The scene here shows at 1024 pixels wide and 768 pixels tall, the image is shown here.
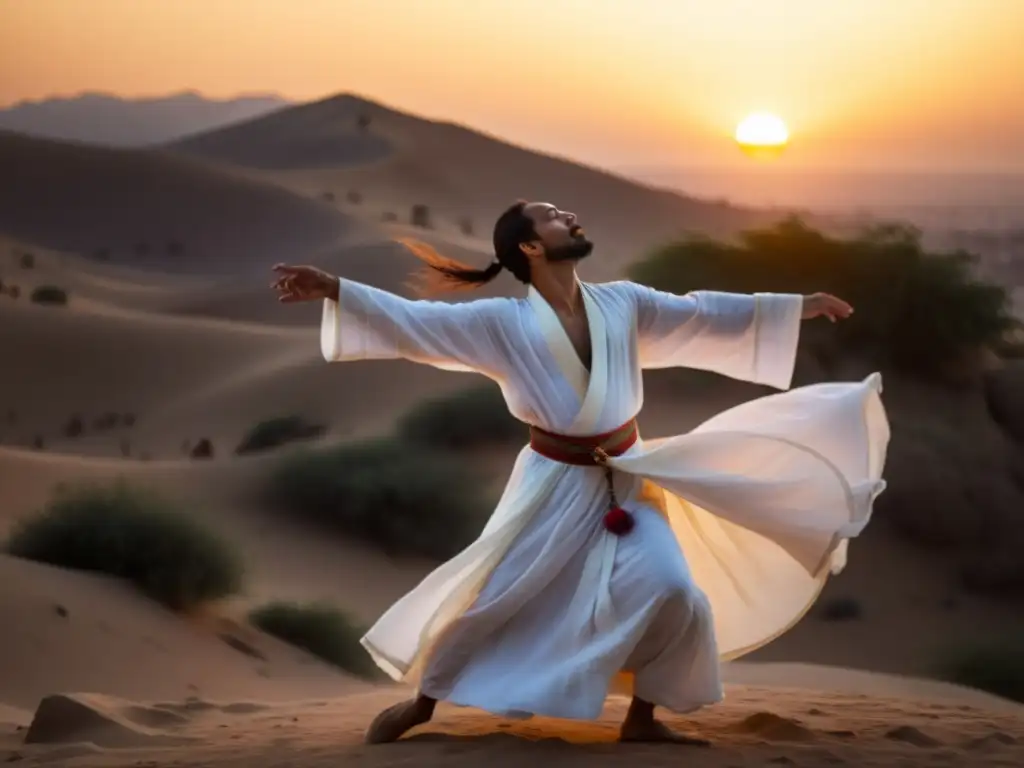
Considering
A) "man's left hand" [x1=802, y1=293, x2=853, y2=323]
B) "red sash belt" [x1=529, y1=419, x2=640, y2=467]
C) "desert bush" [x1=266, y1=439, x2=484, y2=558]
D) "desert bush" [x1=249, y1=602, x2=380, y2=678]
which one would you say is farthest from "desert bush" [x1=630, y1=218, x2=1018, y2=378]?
"red sash belt" [x1=529, y1=419, x2=640, y2=467]

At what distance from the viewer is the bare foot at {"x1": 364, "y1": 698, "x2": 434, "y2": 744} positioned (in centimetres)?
556

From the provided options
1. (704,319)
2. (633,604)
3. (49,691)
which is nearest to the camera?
(633,604)

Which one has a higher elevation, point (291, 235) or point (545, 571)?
point (291, 235)

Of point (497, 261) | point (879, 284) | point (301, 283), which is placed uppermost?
point (879, 284)

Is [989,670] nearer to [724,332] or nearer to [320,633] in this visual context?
[320,633]

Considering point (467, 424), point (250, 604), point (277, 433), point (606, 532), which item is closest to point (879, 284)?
point (467, 424)

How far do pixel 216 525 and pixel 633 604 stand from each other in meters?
8.00

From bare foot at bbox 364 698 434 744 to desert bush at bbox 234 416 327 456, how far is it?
1134cm

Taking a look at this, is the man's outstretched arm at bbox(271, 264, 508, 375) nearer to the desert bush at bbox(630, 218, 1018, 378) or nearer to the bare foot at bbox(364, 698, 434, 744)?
the bare foot at bbox(364, 698, 434, 744)

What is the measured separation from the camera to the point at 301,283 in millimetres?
5352

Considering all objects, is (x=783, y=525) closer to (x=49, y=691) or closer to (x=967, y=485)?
(x=49, y=691)

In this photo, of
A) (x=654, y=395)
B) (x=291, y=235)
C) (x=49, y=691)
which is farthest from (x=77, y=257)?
(x=49, y=691)

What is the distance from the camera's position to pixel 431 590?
5.59 meters

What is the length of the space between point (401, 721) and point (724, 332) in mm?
2024
